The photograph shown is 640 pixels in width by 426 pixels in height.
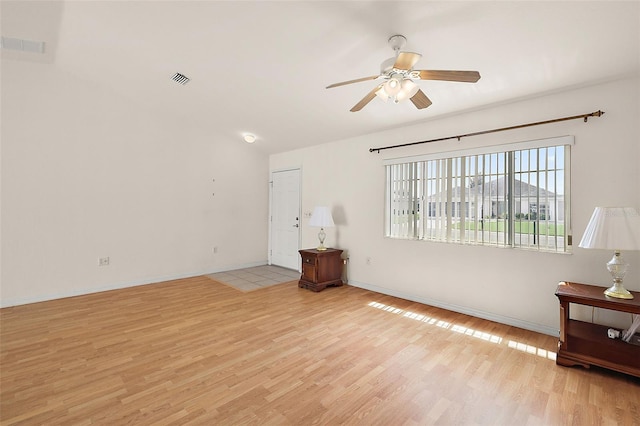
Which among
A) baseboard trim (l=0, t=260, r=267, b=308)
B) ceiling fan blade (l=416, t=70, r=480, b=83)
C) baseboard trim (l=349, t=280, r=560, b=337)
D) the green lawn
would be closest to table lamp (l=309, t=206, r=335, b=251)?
baseboard trim (l=349, t=280, r=560, b=337)

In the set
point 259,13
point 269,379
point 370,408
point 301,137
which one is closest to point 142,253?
point 301,137

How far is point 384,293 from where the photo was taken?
14.2ft

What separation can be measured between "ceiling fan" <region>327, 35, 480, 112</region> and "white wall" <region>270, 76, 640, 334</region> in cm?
146

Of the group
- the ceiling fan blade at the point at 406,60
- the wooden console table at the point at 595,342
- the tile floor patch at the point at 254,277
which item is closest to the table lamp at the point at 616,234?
the wooden console table at the point at 595,342

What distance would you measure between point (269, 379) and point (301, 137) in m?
4.00

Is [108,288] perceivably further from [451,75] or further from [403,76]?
[451,75]

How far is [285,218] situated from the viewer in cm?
615

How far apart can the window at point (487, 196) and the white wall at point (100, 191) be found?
3.49 metres

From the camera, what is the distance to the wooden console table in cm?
218

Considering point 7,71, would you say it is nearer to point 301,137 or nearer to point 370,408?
point 301,137

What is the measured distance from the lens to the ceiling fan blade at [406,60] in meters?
A: 1.95

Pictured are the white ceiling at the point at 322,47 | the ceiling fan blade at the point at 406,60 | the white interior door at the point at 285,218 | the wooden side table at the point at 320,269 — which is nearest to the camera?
the ceiling fan blade at the point at 406,60

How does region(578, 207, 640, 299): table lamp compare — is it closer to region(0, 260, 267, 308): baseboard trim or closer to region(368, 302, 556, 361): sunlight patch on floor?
region(368, 302, 556, 361): sunlight patch on floor

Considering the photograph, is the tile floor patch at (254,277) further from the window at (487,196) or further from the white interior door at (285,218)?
the window at (487,196)
